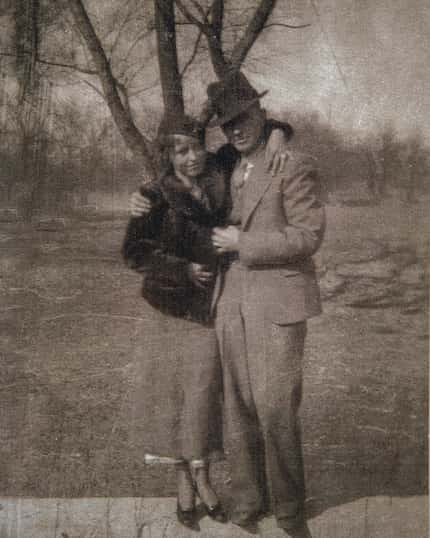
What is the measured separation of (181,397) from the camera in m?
3.37

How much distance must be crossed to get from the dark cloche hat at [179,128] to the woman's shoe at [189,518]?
5.88 ft

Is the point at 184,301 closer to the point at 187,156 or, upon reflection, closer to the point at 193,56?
the point at 187,156

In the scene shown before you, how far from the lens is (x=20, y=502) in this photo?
3.40m

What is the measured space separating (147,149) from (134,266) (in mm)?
578

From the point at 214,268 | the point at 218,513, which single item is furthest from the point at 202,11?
the point at 218,513

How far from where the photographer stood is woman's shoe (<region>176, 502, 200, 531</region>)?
336 centimetres

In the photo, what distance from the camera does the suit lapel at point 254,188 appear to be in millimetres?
3305

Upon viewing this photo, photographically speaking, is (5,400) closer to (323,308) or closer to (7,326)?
(7,326)

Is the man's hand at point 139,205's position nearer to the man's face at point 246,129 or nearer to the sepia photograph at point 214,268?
the sepia photograph at point 214,268

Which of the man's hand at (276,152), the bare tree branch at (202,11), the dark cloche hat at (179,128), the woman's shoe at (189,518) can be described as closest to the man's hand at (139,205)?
the dark cloche hat at (179,128)

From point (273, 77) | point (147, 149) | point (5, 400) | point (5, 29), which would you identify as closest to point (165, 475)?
point (5, 400)

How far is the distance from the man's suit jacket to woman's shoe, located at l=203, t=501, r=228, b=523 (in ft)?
3.11

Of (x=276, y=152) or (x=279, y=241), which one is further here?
(x=276, y=152)

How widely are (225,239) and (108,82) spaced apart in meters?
0.99
